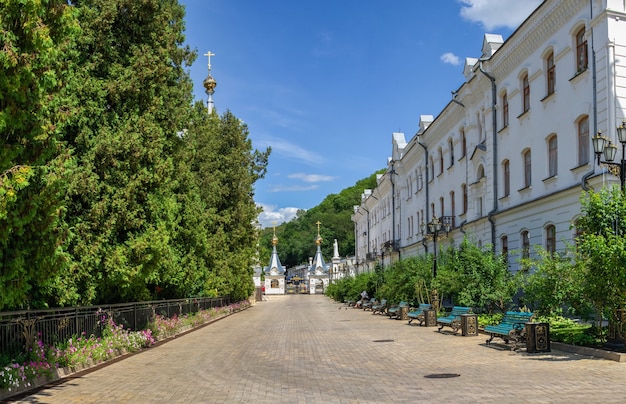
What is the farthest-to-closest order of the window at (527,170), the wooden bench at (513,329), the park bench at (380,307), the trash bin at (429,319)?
the park bench at (380,307) → the window at (527,170) → the trash bin at (429,319) → the wooden bench at (513,329)

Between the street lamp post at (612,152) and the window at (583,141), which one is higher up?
the window at (583,141)

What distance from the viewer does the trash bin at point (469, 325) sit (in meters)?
19.3

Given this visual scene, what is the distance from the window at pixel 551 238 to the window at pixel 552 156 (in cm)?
195

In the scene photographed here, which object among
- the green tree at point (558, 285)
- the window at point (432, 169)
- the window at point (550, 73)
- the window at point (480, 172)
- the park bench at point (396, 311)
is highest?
the window at point (550, 73)

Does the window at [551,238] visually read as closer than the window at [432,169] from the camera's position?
Yes

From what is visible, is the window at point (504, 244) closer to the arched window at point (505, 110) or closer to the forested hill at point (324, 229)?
the arched window at point (505, 110)

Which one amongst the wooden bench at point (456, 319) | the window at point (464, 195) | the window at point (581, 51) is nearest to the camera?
the wooden bench at point (456, 319)

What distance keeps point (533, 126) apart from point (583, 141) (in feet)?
12.9

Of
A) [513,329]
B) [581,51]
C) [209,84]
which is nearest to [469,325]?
[513,329]

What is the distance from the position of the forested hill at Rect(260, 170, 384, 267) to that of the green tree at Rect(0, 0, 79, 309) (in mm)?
113288

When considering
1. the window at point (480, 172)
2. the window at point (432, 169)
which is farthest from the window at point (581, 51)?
the window at point (432, 169)

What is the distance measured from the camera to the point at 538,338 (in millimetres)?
14172

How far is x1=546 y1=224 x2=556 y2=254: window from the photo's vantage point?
2258 centimetres

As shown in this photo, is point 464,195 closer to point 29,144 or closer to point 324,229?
point 29,144
